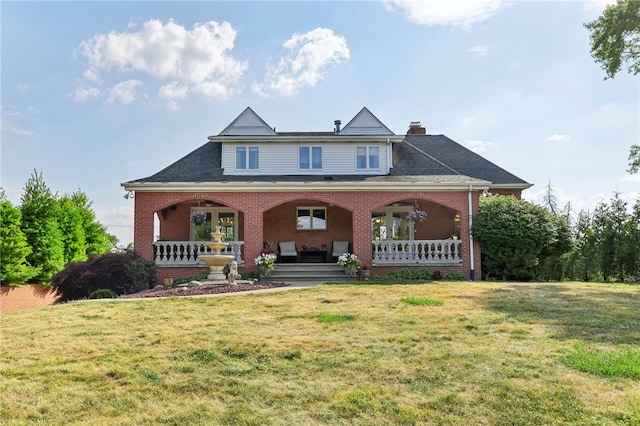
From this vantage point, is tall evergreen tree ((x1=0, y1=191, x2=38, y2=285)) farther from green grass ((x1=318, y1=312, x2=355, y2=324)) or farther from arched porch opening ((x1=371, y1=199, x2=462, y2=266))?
green grass ((x1=318, y1=312, x2=355, y2=324))

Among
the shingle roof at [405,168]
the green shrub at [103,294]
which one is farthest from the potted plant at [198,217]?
the green shrub at [103,294]

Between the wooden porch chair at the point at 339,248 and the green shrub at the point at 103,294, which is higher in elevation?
the wooden porch chair at the point at 339,248

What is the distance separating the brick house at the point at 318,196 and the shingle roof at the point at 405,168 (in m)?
0.05

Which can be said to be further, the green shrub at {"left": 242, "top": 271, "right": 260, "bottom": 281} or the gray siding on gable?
the gray siding on gable

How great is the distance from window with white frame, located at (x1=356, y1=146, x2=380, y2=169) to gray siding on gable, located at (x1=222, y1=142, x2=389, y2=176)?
0.18 m

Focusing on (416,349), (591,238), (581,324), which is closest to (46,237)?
(416,349)

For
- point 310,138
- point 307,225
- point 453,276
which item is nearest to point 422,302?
point 453,276

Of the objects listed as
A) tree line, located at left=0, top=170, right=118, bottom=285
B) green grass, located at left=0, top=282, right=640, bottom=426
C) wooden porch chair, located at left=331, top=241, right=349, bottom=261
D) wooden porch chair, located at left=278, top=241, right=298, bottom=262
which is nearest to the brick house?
wooden porch chair, located at left=278, top=241, right=298, bottom=262

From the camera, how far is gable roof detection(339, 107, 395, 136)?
65.1 ft

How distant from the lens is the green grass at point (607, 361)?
4633 mm

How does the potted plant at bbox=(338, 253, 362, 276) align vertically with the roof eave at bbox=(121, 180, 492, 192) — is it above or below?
below

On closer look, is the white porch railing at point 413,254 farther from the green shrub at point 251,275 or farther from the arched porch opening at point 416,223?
the green shrub at point 251,275

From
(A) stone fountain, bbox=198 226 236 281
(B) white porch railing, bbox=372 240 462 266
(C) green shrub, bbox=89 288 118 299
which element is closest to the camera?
(C) green shrub, bbox=89 288 118 299

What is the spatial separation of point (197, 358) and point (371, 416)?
2.53m
